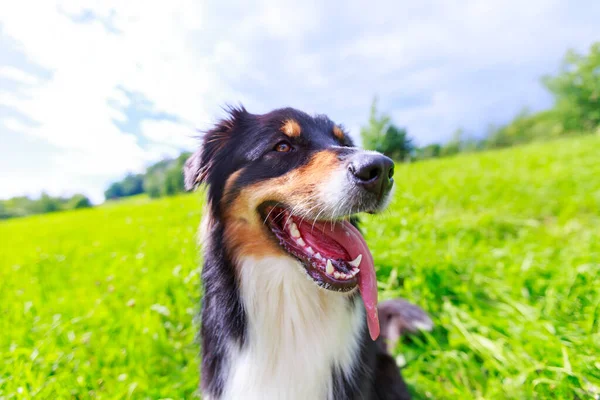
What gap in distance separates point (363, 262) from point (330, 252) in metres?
0.19

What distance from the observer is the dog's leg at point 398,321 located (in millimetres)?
2898

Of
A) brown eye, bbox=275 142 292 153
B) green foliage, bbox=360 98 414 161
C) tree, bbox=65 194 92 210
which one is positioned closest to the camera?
brown eye, bbox=275 142 292 153

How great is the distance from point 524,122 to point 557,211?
253 ft

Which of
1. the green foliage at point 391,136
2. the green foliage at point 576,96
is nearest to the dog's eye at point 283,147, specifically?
A: the green foliage at point 391,136

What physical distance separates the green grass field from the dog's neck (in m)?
0.70

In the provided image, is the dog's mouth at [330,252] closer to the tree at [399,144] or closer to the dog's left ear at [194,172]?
the dog's left ear at [194,172]

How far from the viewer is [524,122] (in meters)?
68.3

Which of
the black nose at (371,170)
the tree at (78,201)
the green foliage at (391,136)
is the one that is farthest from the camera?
the tree at (78,201)

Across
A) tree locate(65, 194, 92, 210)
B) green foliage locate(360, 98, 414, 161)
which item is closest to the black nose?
green foliage locate(360, 98, 414, 161)

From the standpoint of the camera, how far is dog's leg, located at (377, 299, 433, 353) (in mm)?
2898

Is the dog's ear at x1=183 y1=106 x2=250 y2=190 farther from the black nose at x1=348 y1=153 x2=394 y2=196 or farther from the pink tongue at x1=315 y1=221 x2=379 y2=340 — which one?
the black nose at x1=348 y1=153 x2=394 y2=196

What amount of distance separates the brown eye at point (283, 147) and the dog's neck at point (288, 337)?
67 cm

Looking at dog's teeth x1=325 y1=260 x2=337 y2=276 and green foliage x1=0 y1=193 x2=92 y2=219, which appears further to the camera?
green foliage x1=0 y1=193 x2=92 y2=219

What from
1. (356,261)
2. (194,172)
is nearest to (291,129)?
(194,172)
